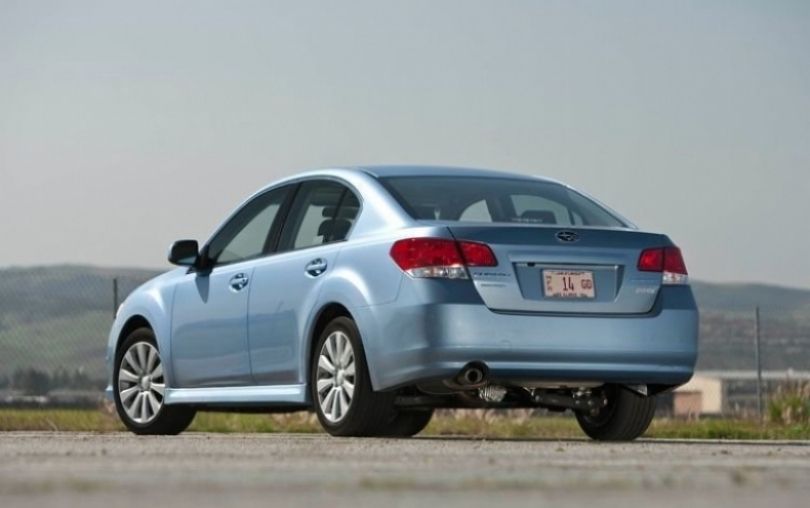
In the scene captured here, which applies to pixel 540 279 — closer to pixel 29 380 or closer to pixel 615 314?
pixel 615 314

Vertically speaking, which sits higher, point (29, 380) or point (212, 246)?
point (212, 246)

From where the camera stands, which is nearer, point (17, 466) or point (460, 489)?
point (460, 489)

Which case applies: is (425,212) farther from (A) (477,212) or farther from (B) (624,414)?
(B) (624,414)

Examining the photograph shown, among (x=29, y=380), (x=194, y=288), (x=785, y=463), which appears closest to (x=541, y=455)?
(x=785, y=463)

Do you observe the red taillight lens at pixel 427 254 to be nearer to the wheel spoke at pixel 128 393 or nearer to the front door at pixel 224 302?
the front door at pixel 224 302

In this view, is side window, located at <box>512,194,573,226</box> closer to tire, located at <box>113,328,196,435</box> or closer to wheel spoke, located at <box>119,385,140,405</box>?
tire, located at <box>113,328,196,435</box>

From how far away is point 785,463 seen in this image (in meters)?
9.09

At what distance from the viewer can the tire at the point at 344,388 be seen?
10.9 metres

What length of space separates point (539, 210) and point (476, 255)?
1031mm

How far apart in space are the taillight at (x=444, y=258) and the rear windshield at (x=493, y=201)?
2.10 feet

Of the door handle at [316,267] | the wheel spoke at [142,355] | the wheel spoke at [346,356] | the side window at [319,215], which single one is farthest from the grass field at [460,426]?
the wheel spoke at [346,356]

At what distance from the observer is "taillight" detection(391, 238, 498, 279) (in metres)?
10.5

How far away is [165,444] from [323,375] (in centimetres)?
127

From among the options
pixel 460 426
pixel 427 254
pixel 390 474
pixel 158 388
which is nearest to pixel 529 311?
pixel 427 254
